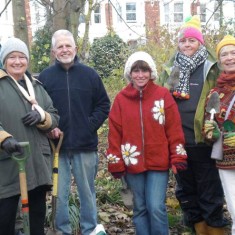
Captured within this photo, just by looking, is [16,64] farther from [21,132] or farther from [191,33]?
[191,33]

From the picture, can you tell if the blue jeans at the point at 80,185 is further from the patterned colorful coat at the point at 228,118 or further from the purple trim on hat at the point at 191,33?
the purple trim on hat at the point at 191,33

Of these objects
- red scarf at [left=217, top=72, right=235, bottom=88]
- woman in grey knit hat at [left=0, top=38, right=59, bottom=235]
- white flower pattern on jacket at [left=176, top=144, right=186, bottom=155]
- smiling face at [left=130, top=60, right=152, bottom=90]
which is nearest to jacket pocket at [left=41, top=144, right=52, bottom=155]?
woman in grey knit hat at [left=0, top=38, right=59, bottom=235]

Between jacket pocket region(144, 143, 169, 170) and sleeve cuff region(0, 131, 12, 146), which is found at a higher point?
sleeve cuff region(0, 131, 12, 146)

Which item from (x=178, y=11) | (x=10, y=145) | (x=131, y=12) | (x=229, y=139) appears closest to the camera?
(x=10, y=145)

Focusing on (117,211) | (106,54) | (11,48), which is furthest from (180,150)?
(106,54)

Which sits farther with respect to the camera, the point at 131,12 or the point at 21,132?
the point at 131,12

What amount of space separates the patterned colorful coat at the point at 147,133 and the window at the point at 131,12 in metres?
31.3

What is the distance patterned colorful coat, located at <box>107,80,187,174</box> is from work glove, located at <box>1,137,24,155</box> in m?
1.04

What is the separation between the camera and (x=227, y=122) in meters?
4.55

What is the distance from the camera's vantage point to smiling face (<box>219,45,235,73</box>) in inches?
182

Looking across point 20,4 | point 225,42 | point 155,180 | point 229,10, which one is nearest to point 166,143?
point 155,180

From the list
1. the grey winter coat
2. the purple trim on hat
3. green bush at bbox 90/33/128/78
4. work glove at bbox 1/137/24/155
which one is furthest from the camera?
green bush at bbox 90/33/128/78

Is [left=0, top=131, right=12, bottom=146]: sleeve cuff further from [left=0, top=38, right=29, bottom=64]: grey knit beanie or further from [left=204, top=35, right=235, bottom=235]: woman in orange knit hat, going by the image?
[left=204, top=35, right=235, bottom=235]: woman in orange knit hat

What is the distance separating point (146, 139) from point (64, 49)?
1.16 meters
